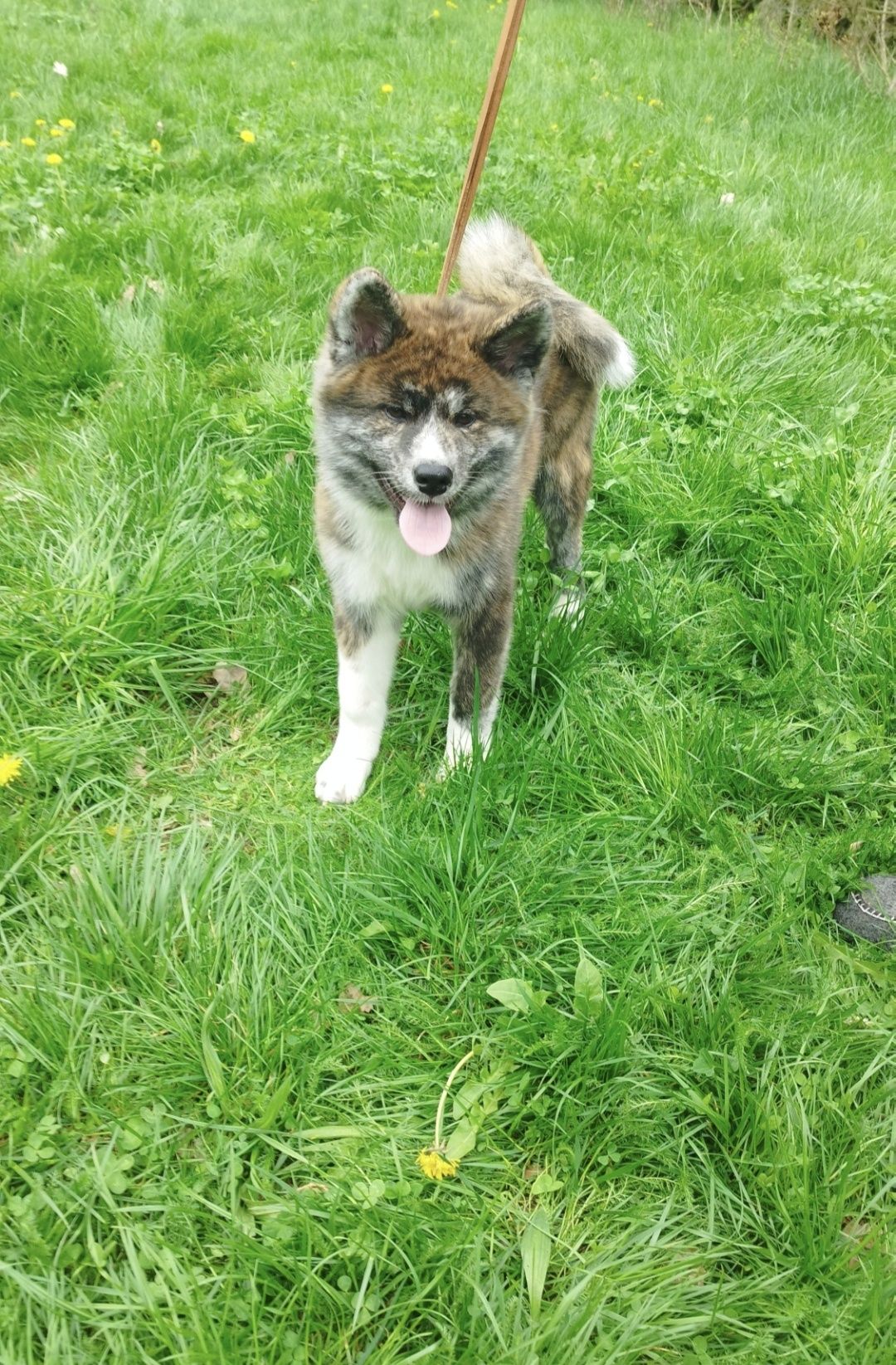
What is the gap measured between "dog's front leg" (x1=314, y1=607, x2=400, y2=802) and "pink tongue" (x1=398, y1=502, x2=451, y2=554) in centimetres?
36

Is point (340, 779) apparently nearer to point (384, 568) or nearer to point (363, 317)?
point (384, 568)

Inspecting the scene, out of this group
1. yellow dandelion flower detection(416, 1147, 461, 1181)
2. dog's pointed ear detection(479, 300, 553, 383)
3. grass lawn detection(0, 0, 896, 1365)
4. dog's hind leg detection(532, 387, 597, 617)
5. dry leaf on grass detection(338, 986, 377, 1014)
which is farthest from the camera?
dog's hind leg detection(532, 387, 597, 617)

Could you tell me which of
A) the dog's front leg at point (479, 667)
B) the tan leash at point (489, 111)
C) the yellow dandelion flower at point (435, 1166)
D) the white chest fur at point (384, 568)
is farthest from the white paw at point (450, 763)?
the tan leash at point (489, 111)

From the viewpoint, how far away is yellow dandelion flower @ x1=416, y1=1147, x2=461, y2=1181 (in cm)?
163

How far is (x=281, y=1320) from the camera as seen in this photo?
1.43 meters

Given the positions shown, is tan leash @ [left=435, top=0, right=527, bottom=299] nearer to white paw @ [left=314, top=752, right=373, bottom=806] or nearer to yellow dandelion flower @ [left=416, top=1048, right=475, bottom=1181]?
white paw @ [left=314, top=752, right=373, bottom=806]

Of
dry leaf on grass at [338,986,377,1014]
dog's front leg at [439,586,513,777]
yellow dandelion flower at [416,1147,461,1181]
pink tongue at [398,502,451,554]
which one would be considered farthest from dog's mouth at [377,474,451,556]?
yellow dandelion flower at [416,1147,461,1181]

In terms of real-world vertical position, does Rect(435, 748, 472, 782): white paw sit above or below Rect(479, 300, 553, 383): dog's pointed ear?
below

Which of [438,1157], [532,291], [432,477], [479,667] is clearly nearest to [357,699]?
[479,667]

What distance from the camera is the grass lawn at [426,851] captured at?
1.53 meters

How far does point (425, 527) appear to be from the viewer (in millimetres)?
2162

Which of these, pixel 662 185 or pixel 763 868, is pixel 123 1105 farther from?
pixel 662 185

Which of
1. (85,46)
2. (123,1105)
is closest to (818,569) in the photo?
(123,1105)

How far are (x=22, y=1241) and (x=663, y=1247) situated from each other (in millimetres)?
1078
